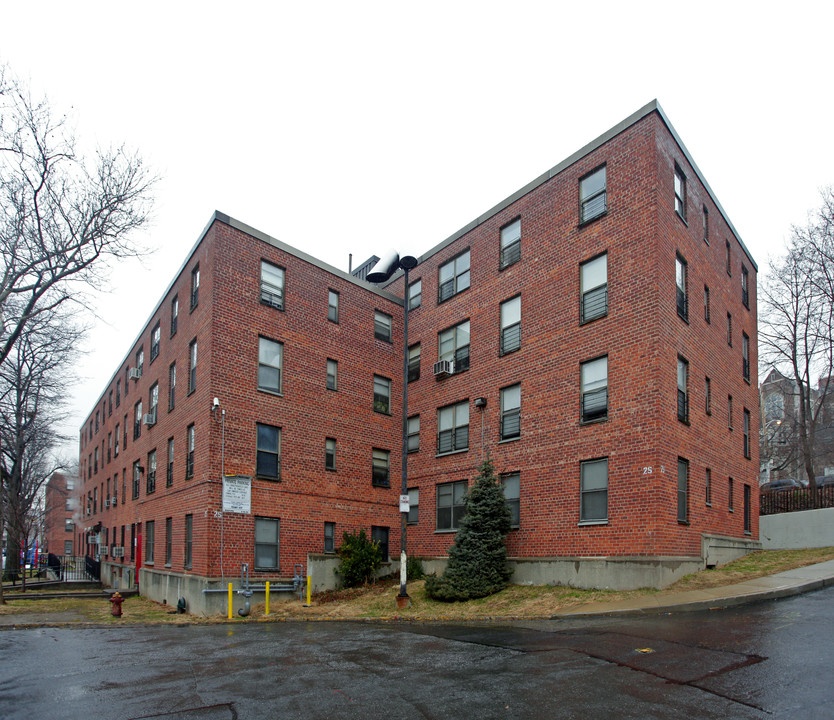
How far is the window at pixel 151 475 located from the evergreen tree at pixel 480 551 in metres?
13.8

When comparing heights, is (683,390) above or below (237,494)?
above

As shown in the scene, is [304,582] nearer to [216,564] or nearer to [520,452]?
[216,564]

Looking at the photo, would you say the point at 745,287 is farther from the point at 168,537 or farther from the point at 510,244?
the point at 168,537

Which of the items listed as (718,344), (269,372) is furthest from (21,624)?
(718,344)

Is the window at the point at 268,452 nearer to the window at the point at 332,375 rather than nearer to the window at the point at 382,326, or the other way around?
the window at the point at 332,375

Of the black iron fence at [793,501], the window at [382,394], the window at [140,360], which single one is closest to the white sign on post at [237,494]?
the window at [382,394]

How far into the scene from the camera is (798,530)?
2414 centimetres

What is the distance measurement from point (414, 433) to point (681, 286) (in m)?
11.5

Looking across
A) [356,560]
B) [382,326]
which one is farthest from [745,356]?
[356,560]

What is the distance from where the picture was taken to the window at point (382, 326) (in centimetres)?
2770

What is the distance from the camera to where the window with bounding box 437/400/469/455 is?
24.0 m

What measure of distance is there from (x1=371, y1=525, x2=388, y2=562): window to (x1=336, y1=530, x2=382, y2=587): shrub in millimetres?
1516

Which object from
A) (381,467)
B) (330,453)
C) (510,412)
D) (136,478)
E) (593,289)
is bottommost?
(136,478)

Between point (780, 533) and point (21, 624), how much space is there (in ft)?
79.8
